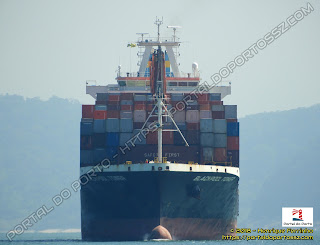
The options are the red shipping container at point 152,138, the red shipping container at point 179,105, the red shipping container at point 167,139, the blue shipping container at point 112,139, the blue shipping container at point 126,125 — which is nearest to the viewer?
the red shipping container at point 152,138

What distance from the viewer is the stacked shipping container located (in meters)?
90.6

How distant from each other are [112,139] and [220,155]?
1025 cm

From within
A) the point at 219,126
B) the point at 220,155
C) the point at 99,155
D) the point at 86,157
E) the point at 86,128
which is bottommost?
the point at 86,157

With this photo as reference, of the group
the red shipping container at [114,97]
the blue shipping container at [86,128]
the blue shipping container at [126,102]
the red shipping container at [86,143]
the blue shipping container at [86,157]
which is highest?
the red shipping container at [114,97]

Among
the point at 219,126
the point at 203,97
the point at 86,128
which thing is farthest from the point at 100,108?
the point at 219,126

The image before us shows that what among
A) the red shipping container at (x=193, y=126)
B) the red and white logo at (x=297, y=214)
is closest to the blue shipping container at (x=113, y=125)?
the red shipping container at (x=193, y=126)

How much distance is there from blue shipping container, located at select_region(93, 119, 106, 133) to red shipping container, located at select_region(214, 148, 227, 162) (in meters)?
10.8

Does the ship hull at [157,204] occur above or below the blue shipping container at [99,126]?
below

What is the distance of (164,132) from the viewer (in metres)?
91.4

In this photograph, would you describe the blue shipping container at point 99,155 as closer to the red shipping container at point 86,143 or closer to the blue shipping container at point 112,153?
the blue shipping container at point 112,153

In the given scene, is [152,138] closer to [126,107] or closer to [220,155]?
[126,107]

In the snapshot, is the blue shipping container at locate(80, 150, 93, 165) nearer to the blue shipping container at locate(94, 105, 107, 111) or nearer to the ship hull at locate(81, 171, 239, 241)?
the ship hull at locate(81, 171, 239, 241)

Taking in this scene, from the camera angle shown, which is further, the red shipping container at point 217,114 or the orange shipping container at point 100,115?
the red shipping container at point 217,114

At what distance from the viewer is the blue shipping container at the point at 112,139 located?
9131 centimetres
